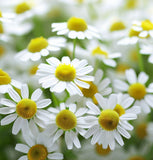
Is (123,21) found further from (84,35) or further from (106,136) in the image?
(106,136)

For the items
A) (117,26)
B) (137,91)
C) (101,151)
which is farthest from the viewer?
(117,26)

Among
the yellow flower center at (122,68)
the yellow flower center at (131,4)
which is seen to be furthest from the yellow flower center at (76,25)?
the yellow flower center at (131,4)

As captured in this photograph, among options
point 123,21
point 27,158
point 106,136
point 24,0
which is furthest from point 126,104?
point 24,0

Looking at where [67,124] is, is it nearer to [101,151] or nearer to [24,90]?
[24,90]

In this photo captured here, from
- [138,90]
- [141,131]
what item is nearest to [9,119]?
[138,90]

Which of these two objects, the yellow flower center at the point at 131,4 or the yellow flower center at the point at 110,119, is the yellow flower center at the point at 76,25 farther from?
the yellow flower center at the point at 131,4

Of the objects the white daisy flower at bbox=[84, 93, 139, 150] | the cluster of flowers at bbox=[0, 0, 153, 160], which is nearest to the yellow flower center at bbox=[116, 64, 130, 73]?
the cluster of flowers at bbox=[0, 0, 153, 160]

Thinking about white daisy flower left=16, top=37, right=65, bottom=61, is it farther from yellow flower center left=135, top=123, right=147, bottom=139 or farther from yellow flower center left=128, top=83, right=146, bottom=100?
yellow flower center left=135, top=123, right=147, bottom=139
